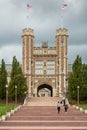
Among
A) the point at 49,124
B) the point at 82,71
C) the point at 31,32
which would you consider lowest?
the point at 49,124

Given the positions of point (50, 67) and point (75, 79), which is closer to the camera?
point (75, 79)

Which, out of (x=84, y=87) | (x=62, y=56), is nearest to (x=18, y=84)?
(x=84, y=87)

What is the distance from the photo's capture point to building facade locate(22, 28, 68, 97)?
284 feet

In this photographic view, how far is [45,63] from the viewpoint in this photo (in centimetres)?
8825

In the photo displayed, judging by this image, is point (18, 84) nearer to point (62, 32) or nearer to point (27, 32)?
point (27, 32)

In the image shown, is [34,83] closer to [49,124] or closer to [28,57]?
[28,57]

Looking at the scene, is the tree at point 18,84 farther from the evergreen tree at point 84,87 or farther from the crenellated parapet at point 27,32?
the crenellated parapet at point 27,32

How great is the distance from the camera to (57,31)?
288ft

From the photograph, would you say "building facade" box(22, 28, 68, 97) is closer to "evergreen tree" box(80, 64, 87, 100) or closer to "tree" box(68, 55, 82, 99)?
"tree" box(68, 55, 82, 99)

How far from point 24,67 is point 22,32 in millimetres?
7078

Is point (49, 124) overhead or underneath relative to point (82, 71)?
underneath

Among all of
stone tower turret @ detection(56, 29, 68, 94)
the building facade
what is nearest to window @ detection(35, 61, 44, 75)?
the building facade

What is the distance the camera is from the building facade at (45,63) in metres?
86.6

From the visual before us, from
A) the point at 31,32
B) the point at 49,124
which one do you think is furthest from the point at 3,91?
the point at 49,124
